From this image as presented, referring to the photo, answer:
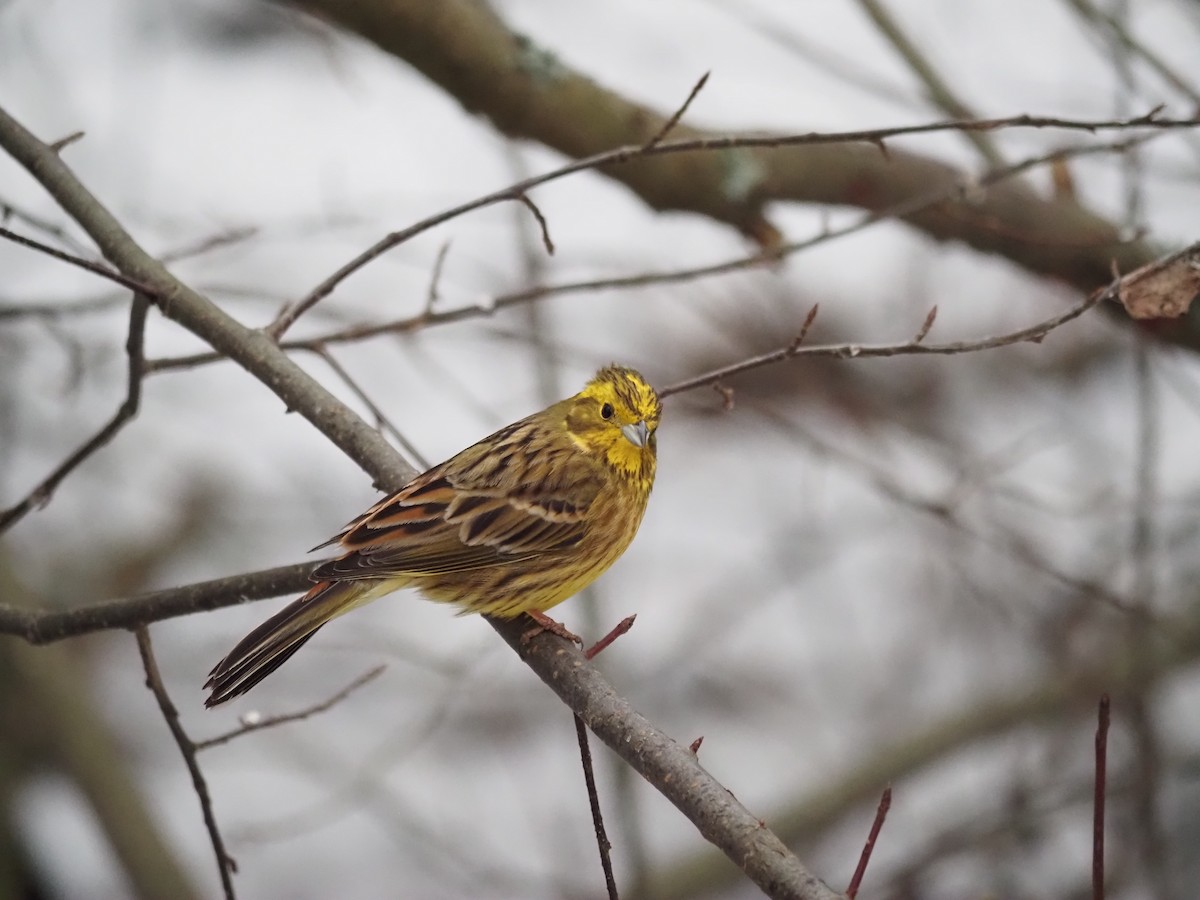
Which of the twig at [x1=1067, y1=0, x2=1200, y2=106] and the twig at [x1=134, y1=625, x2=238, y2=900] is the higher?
the twig at [x1=1067, y1=0, x2=1200, y2=106]

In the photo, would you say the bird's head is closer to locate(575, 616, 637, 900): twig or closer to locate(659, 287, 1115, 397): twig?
locate(659, 287, 1115, 397): twig

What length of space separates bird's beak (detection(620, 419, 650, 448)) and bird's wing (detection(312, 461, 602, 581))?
0.16 m

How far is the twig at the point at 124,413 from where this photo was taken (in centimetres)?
273

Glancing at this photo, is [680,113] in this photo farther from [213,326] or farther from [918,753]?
[918,753]

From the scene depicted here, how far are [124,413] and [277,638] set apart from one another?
0.65m

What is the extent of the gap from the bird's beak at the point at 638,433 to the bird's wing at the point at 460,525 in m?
0.16

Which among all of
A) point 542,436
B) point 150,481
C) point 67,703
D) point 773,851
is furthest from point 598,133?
point 150,481

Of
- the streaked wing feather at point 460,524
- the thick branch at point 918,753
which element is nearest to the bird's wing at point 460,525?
the streaked wing feather at point 460,524

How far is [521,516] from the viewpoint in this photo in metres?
3.29

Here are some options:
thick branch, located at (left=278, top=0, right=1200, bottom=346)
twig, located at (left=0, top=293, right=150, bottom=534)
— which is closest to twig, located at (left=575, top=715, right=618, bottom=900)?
twig, located at (left=0, top=293, right=150, bottom=534)

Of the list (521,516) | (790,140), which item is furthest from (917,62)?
(521,516)

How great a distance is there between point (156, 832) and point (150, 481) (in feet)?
7.70

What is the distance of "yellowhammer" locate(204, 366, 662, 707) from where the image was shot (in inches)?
118

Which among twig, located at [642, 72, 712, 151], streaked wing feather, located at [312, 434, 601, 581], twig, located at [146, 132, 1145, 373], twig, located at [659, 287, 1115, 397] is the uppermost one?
twig, located at [146, 132, 1145, 373]
